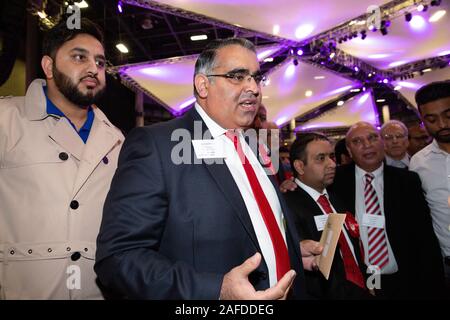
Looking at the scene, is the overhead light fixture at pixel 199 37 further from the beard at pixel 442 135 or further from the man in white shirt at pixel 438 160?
the beard at pixel 442 135

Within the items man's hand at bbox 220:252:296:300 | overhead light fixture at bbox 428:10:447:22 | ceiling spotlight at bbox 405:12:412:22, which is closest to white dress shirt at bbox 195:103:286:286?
man's hand at bbox 220:252:296:300

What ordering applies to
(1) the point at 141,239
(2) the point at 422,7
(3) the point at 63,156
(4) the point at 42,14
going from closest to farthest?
(1) the point at 141,239, (3) the point at 63,156, (4) the point at 42,14, (2) the point at 422,7

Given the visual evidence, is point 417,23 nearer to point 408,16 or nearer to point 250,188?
point 408,16

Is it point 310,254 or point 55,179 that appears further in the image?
point 310,254

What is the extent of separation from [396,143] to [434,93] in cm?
187

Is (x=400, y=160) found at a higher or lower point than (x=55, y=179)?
higher

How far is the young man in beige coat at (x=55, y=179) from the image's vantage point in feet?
4.94

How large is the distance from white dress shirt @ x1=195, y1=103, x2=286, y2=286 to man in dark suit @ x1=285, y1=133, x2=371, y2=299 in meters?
0.81

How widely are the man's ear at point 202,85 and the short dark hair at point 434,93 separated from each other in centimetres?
203

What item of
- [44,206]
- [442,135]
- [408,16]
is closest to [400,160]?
[442,135]

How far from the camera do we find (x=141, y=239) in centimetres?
113

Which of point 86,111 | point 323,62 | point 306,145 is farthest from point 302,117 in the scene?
point 86,111

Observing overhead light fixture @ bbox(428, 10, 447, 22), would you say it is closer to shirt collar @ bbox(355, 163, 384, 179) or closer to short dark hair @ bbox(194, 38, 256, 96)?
shirt collar @ bbox(355, 163, 384, 179)

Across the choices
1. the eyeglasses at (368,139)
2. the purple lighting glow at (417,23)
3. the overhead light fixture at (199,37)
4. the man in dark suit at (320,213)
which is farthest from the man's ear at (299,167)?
the overhead light fixture at (199,37)
